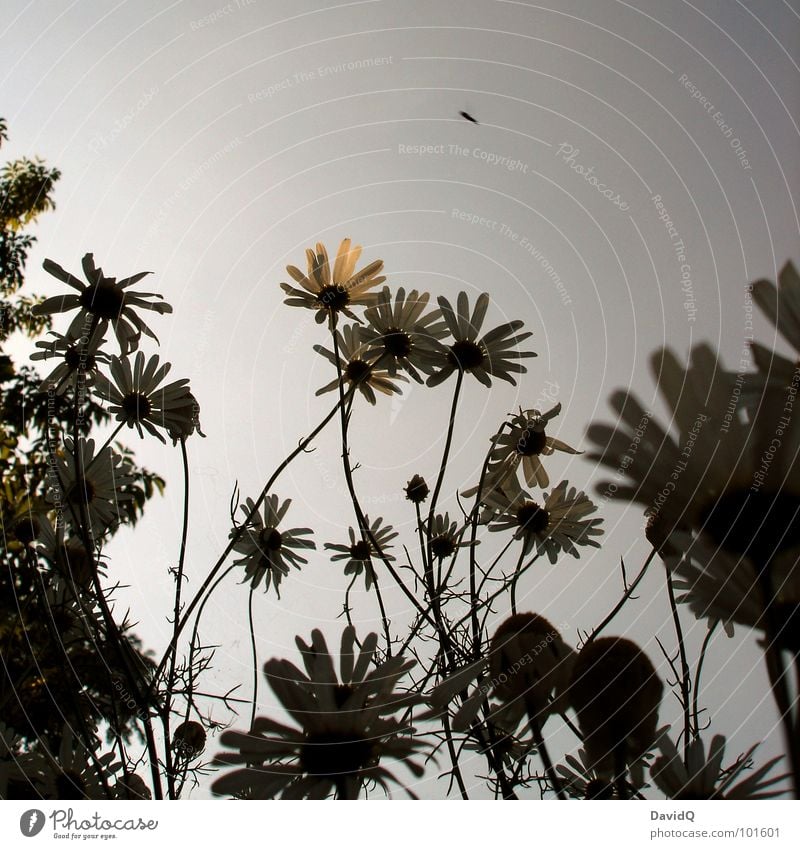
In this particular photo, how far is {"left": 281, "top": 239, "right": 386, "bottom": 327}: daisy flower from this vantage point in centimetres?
50

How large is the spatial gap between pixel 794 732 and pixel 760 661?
0.16 ft

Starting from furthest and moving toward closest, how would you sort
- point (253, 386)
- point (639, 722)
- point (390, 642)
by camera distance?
1. point (253, 386)
2. point (390, 642)
3. point (639, 722)

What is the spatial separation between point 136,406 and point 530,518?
291 mm

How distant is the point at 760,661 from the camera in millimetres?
393

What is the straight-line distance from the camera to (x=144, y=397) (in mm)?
451

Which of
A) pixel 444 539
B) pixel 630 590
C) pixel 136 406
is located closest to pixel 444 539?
pixel 444 539

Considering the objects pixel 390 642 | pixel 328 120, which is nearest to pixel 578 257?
pixel 328 120

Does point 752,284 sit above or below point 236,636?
above

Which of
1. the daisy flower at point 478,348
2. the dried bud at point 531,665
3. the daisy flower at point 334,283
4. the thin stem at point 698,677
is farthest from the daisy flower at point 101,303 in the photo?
the thin stem at point 698,677

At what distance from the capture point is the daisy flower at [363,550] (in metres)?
0.46

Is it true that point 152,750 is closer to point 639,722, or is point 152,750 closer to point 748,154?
point 639,722

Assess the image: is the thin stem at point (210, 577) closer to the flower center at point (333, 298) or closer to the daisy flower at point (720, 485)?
the flower center at point (333, 298)

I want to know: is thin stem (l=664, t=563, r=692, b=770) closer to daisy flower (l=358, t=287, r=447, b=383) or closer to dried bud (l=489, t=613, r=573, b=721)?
dried bud (l=489, t=613, r=573, b=721)

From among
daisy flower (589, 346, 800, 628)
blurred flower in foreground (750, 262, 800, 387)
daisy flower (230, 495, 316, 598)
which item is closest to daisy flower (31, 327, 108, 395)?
daisy flower (230, 495, 316, 598)
